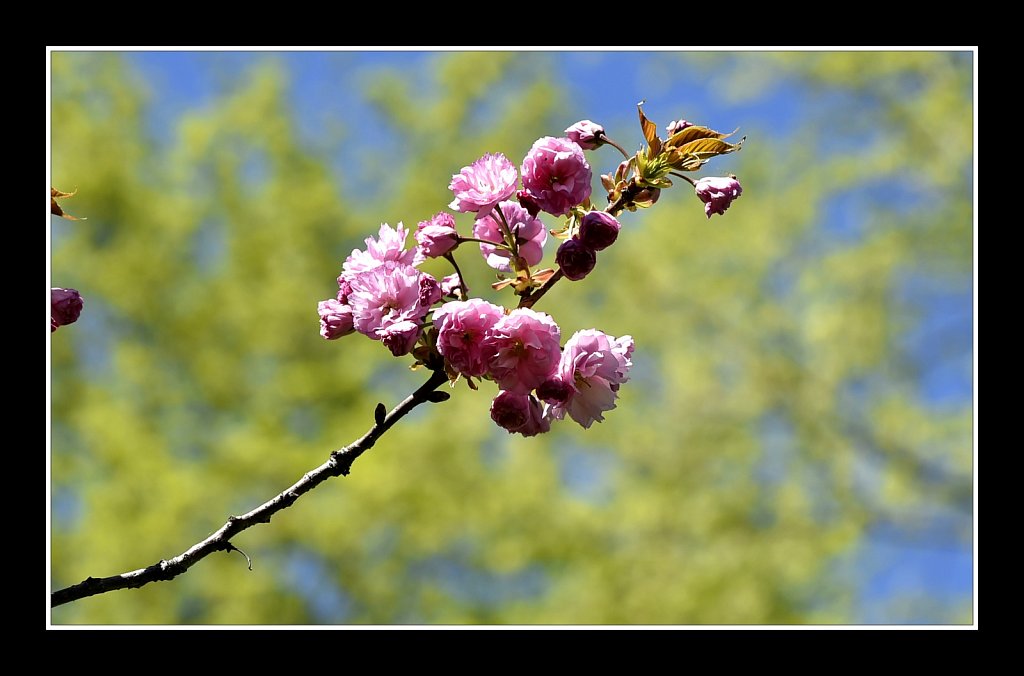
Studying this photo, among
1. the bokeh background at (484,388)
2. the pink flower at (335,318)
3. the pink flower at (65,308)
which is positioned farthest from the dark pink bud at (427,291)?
the bokeh background at (484,388)

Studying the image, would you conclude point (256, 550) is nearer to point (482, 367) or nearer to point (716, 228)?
point (716, 228)

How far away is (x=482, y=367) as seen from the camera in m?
0.99

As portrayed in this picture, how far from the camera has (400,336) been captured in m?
0.99

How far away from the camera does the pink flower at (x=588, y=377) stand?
1.03m

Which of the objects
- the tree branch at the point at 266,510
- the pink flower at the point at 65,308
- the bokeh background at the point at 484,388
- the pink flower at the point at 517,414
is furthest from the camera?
the bokeh background at the point at 484,388

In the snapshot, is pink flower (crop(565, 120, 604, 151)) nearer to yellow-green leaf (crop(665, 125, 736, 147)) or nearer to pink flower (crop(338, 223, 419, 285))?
yellow-green leaf (crop(665, 125, 736, 147))

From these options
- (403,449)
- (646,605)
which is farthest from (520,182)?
(646,605)

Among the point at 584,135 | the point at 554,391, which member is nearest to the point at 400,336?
the point at 554,391

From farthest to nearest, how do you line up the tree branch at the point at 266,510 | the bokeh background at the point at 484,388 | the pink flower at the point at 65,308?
1. the bokeh background at the point at 484,388
2. the pink flower at the point at 65,308
3. the tree branch at the point at 266,510

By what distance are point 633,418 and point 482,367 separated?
20.5 feet

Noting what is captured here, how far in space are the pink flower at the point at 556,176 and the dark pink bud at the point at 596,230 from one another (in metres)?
0.04

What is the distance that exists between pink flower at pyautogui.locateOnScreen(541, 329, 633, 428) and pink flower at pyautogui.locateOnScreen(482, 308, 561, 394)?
18 mm

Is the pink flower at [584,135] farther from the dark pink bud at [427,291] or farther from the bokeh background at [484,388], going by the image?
the bokeh background at [484,388]

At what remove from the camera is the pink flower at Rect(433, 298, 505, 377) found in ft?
3.23
